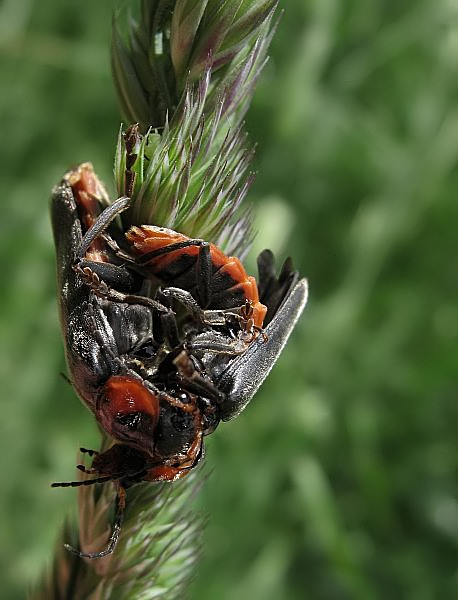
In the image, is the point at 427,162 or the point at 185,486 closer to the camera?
the point at 185,486

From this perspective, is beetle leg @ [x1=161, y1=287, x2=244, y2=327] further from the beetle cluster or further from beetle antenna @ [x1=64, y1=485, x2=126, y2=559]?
beetle antenna @ [x1=64, y1=485, x2=126, y2=559]

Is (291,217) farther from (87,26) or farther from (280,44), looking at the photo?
(87,26)

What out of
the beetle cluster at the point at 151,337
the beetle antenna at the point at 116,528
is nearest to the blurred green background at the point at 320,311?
the beetle antenna at the point at 116,528

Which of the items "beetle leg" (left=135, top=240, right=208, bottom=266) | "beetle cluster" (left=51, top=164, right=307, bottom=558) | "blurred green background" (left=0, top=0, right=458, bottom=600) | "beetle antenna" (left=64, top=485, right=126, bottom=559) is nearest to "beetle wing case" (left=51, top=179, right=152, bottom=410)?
"beetle cluster" (left=51, top=164, right=307, bottom=558)

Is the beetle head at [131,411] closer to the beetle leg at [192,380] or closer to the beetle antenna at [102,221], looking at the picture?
the beetle leg at [192,380]

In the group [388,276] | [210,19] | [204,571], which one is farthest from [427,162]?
[210,19]

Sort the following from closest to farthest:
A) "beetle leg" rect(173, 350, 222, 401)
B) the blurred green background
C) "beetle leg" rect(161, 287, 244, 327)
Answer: "beetle leg" rect(173, 350, 222, 401) < "beetle leg" rect(161, 287, 244, 327) < the blurred green background

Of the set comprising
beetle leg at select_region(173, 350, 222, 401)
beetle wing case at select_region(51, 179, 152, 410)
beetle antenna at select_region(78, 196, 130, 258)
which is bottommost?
beetle leg at select_region(173, 350, 222, 401)
